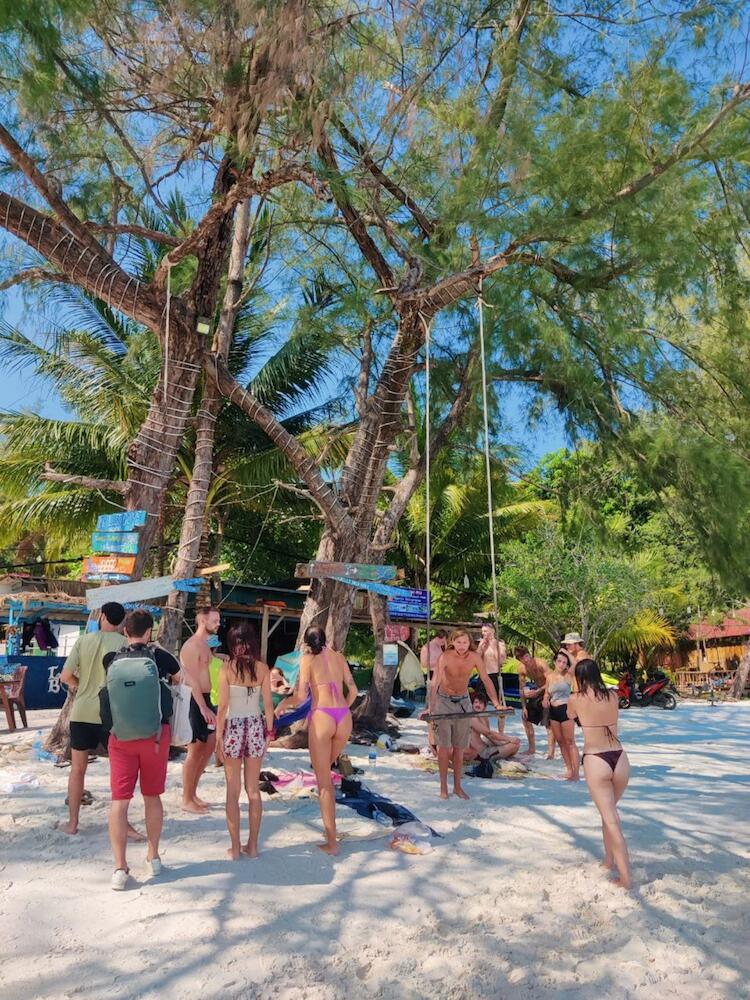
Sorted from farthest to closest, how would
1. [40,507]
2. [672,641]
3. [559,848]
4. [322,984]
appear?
1. [672,641]
2. [40,507]
3. [559,848]
4. [322,984]

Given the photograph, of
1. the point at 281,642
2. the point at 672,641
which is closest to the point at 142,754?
the point at 281,642

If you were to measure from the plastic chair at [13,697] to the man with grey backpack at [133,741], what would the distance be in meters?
6.22

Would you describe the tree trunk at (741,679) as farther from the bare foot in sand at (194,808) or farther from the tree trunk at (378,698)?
the bare foot in sand at (194,808)

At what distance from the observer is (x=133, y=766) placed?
4.36 metres

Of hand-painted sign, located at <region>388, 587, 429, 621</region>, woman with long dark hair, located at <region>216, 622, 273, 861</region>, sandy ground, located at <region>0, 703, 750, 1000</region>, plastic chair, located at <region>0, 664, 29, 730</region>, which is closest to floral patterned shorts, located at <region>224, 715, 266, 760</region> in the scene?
woman with long dark hair, located at <region>216, 622, 273, 861</region>

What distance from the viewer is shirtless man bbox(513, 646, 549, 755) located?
9.73 metres

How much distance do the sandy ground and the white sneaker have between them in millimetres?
50

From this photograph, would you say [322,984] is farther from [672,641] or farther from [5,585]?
[672,641]

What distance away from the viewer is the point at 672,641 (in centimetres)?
2425

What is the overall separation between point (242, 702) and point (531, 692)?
6022mm

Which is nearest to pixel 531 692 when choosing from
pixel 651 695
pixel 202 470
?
pixel 202 470

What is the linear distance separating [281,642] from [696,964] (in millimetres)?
16307

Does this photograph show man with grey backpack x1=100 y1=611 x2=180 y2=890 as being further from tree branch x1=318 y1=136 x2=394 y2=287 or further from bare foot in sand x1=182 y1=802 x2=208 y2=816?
tree branch x1=318 y1=136 x2=394 y2=287

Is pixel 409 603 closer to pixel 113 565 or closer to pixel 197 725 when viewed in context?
pixel 113 565
